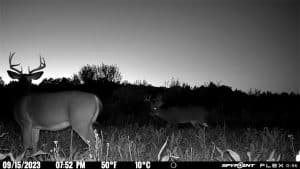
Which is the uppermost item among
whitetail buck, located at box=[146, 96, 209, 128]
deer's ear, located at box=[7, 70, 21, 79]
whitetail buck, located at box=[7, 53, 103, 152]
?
deer's ear, located at box=[7, 70, 21, 79]

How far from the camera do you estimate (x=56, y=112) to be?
7.43 meters

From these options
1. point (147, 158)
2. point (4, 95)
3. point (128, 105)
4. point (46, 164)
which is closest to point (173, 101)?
point (128, 105)

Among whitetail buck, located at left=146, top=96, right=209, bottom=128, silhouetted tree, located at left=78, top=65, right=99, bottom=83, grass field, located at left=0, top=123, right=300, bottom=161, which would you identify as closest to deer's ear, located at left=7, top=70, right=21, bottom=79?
grass field, located at left=0, top=123, right=300, bottom=161

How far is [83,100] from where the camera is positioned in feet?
23.8

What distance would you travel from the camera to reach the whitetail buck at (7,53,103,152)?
23.3 ft

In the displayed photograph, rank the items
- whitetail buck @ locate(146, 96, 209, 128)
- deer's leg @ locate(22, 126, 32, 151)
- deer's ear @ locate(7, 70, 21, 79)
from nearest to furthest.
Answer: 1. deer's leg @ locate(22, 126, 32, 151)
2. deer's ear @ locate(7, 70, 21, 79)
3. whitetail buck @ locate(146, 96, 209, 128)

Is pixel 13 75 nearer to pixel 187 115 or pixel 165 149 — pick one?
pixel 165 149

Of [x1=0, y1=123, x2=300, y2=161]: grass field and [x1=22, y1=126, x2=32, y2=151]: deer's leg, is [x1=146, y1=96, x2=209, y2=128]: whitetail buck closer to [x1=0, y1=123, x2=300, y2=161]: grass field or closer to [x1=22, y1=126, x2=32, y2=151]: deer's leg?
[x1=0, y1=123, x2=300, y2=161]: grass field

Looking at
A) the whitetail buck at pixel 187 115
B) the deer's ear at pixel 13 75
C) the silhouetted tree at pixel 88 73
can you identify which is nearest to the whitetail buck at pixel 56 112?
the deer's ear at pixel 13 75

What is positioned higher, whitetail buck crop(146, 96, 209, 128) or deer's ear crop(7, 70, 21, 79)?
deer's ear crop(7, 70, 21, 79)

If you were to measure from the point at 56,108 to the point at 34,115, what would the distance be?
623 millimetres

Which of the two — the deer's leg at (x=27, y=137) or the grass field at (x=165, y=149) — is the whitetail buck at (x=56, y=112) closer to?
the deer's leg at (x=27, y=137)

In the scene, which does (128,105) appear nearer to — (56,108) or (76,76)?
(76,76)

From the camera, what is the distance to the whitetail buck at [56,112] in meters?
7.10
